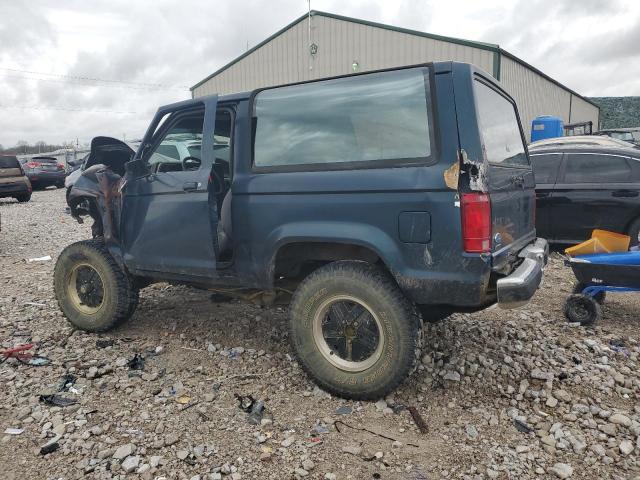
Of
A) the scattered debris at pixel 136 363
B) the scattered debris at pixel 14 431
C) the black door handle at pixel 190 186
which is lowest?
the scattered debris at pixel 14 431

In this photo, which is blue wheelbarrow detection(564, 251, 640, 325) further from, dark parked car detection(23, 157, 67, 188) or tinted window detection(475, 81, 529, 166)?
dark parked car detection(23, 157, 67, 188)

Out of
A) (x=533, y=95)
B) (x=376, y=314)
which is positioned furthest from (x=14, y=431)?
(x=533, y=95)

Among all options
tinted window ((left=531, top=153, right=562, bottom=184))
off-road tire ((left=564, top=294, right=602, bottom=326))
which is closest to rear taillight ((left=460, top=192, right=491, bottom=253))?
off-road tire ((left=564, top=294, right=602, bottom=326))

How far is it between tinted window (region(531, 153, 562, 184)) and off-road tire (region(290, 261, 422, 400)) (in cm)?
491

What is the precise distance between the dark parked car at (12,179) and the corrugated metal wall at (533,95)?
14.4 meters

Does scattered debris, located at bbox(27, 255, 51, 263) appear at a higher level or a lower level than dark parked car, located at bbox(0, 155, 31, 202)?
lower

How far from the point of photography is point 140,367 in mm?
3676

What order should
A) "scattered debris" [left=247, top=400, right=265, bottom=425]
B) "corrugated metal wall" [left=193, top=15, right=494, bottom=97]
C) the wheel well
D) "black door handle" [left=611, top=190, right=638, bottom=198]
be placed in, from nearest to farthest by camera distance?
"scattered debris" [left=247, top=400, right=265, bottom=425]
the wheel well
"black door handle" [left=611, top=190, right=638, bottom=198]
"corrugated metal wall" [left=193, top=15, right=494, bottom=97]

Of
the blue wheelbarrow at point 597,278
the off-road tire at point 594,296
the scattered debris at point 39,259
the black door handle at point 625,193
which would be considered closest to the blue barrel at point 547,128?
the black door handle at point 625,193

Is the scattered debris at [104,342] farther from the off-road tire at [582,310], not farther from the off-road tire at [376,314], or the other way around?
the off-road tire at [582,310]

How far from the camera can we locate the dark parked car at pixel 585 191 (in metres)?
6.49

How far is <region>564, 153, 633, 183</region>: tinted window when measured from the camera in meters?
6.56

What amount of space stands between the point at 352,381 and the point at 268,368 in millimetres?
810

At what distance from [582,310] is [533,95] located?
1854 cm
